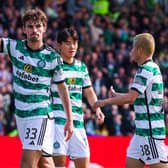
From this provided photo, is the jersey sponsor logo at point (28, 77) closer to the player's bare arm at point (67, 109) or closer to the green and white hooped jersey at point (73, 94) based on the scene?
the player's bare arm at point (67, 109)

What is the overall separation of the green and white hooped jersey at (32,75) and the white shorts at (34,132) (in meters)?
0.06

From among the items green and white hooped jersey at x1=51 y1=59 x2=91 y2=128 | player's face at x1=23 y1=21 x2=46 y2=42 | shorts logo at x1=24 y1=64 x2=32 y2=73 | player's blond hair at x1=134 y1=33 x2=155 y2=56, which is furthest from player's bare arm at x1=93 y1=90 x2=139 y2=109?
green and white hooped jersey at x1=51 y1=59 x2=91 y2=128

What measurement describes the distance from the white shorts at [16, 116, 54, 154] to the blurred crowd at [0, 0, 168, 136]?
718 cm

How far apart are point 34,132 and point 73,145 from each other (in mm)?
1532

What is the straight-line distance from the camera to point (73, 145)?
9398 mm

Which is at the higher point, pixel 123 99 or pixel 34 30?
pixel 34 30

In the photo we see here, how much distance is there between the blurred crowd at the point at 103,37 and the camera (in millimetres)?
16062

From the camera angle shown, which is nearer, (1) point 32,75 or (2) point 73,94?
(1) point 32,75

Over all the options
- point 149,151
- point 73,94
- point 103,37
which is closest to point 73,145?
point 73,94

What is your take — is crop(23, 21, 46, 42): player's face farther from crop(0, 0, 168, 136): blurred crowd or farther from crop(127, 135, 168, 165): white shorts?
crop(0, 0, 168, 136): blurred crowd

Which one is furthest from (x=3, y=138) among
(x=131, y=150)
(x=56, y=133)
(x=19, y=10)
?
(x=19, y=10)

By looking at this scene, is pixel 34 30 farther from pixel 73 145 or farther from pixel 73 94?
pixel 73 145

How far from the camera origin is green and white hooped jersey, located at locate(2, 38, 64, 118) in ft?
26.1

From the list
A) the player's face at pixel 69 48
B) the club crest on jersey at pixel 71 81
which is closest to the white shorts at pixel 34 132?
the club crest on jersey at pixel 71 81
